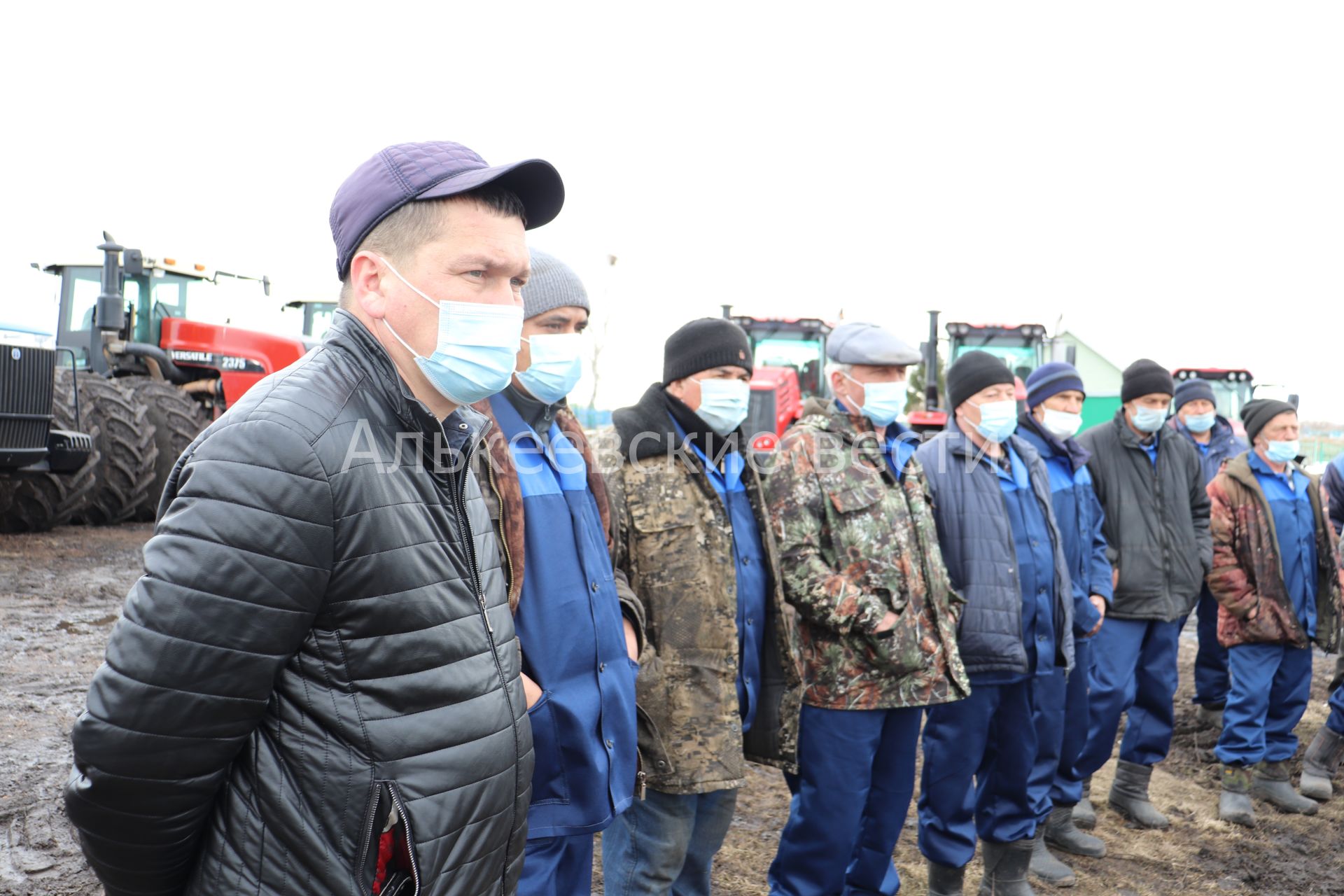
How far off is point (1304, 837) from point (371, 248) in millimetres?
4983

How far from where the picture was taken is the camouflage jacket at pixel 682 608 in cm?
264

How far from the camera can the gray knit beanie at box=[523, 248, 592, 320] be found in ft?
8.05

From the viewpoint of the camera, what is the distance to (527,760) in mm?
1523

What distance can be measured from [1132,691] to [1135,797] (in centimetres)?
55

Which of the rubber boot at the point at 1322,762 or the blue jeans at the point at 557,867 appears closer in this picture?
the blue jeans at the point at 557,867

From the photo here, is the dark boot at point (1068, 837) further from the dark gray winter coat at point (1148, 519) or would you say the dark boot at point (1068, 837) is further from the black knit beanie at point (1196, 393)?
the black knit beanie at point (1196, 393)

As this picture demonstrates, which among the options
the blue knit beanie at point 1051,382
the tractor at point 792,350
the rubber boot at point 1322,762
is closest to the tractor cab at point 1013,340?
the tractor at point 792,350

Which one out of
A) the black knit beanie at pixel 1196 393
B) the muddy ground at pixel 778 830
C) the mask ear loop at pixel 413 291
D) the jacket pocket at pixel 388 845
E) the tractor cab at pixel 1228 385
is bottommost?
the muddy ground at pixel 778 830

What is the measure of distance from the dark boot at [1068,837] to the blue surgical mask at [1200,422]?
3052 mm

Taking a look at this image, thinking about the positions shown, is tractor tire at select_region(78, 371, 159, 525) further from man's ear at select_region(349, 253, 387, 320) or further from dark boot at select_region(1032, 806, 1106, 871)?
man's ear at select_region(349, 253, 387, 320)

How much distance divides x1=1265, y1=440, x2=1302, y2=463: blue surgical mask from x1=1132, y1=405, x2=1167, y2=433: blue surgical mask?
81 cm

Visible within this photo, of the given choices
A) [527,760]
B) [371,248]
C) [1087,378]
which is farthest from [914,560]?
[1087,378]

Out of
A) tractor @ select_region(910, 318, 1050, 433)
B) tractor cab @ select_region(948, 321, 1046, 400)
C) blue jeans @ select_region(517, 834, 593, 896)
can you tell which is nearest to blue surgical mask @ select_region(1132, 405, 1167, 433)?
blue jeans @ select_region(517, 834, 593, 896)

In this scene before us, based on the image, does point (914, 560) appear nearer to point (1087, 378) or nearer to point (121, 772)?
point (121, 772)
